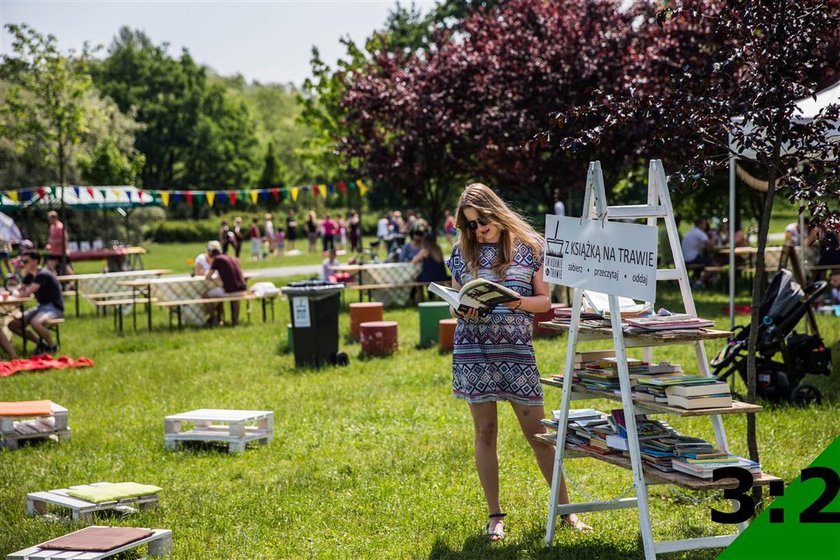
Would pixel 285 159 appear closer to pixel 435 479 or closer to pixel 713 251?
pixel 713 251

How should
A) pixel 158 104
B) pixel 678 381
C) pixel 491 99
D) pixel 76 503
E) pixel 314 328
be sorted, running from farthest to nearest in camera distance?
pixel 158 104 → pixel 491 99 → pixel 314 328 → pixel 76 503 → pixel 678 381

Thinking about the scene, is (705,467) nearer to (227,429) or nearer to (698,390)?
(698,390)

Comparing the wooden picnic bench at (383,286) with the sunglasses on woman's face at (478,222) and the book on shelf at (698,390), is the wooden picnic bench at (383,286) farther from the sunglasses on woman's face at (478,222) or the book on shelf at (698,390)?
the book on shelf at (698,390)

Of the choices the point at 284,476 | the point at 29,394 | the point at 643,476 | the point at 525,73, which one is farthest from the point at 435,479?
the point at 525,73

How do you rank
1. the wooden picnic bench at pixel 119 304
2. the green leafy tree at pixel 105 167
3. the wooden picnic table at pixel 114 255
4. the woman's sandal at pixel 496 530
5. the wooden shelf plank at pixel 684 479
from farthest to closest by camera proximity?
1. the green leafy tree at pixel 105 167
2. the wooden picnic table at pixel 114 255
3. the wooden picnic bench at pixel 119 304
4. the woman's sandal at pixel 496 530
5. the wooden shelf plank at pixel 684 479

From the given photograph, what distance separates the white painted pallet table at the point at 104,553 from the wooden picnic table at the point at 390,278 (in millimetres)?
12348

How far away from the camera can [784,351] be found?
872 cm

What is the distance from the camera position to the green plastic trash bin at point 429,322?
13352 mm

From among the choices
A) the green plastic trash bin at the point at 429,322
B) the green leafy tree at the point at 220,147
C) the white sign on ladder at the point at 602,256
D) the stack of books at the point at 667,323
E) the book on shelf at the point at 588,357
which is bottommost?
the green plastic trash bin at the point at 429,322

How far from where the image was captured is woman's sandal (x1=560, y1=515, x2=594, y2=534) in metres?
5.53

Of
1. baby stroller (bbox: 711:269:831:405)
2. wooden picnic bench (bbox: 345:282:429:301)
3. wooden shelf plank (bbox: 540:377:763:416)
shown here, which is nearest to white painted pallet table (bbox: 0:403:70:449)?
wooden shelf plank (bbox: 540:377:763:416)

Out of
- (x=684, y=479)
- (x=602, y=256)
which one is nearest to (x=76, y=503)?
(x=602, y=256)

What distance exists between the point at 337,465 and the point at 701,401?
358 centimetres

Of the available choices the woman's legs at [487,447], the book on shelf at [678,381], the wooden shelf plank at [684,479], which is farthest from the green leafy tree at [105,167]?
the book on shelf at [678,381]
